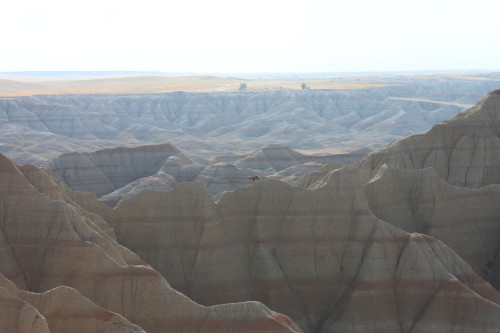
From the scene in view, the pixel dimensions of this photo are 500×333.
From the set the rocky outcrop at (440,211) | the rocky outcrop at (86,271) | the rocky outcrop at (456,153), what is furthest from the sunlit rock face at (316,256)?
the rocky outcrop at (456,153)

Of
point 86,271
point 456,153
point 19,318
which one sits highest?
point 19,318

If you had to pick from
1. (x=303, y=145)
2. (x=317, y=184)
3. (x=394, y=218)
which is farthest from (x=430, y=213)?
(x=303, y=145)

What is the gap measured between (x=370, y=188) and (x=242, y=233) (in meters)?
11.1

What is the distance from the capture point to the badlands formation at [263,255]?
43719 mm

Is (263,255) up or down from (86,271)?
down

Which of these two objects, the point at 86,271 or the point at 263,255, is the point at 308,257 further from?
→ the point at 86,271

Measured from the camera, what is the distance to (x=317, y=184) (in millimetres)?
62406

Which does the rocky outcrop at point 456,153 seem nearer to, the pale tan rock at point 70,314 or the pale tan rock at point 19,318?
the pale tan rock at point 70,314

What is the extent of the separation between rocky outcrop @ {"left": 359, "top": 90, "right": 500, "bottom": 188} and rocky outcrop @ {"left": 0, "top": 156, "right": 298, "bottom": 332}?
3163 centimetres

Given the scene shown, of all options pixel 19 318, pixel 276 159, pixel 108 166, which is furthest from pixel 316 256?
pixel 276 159

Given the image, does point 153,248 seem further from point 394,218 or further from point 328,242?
point 394,218

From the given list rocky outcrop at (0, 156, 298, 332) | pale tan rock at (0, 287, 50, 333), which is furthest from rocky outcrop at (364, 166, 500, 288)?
pale tan rock at (0, 287, 50, 333)

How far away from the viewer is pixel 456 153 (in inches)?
3009

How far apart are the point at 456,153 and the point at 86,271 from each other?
137 feet
